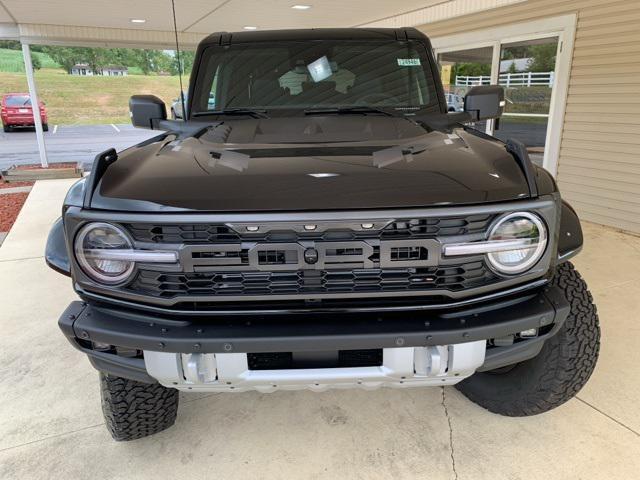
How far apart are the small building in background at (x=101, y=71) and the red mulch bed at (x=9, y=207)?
15.4 ft

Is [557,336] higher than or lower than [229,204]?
lower

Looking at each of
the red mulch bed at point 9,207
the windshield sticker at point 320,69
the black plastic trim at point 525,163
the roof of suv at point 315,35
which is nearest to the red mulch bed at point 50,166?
the red mulch bed at point 9,207

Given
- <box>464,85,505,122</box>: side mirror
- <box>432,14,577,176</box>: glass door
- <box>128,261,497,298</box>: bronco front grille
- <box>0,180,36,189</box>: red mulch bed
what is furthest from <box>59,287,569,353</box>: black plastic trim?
<box>0,180,36,189</box>: red mulch bed

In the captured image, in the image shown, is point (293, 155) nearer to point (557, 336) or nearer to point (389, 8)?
point (557, 336)

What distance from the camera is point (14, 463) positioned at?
6.96 ft

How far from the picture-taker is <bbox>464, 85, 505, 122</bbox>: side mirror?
2.83m

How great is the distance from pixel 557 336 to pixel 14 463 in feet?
7.89

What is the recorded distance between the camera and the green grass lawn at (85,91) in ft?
36.6

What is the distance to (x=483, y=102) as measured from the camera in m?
2.84

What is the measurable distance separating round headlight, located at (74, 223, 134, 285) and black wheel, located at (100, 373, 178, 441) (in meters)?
0.60

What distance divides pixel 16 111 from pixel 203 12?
6.81 metres

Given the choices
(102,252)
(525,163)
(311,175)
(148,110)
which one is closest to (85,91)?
(148,110)

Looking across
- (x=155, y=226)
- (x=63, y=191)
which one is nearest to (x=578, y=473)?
(x=155, y=226)

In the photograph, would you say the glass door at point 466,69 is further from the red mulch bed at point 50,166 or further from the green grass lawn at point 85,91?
the red mulch bed at point 50,166
